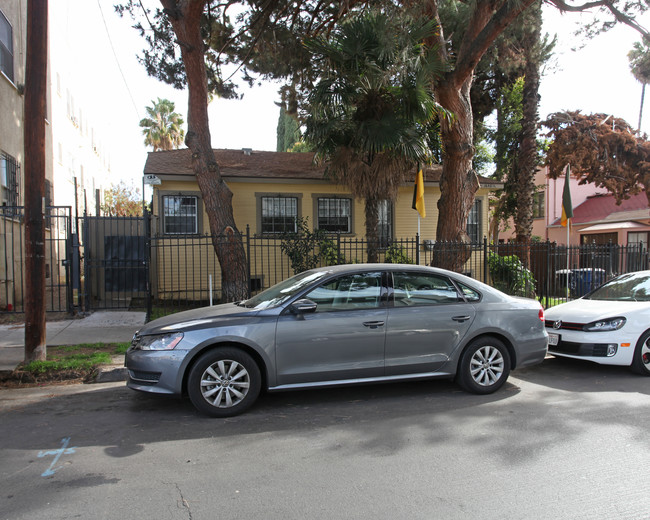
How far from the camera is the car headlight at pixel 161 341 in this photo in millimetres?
4645

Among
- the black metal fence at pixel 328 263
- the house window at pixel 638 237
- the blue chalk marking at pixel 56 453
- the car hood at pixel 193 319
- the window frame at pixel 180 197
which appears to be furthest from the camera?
the house window at pixel 638 237

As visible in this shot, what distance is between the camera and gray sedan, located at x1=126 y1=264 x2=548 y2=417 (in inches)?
184

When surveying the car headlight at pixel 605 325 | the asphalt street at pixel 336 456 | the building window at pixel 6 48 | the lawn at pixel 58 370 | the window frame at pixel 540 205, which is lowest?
the asphalt street at pixel 336 456

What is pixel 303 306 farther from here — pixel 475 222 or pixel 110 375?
pixel 475 222

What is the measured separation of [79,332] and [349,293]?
633 centimetres

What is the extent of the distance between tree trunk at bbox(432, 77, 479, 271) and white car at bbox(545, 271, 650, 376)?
4.26 meters

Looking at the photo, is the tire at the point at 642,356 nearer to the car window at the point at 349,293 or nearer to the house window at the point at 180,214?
the car window at the point at 349,293

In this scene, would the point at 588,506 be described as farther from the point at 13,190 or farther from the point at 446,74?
the point at 13,190

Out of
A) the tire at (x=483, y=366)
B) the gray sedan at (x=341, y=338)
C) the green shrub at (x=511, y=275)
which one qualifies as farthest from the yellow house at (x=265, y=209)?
the tire at (x=483, y=366)

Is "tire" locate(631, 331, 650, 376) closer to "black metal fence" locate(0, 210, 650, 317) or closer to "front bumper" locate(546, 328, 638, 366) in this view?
"front bumper" locate(546, 328, 638, 366)

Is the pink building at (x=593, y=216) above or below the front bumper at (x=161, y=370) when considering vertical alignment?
above

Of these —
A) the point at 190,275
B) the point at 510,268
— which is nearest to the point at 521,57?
the point at 510,268

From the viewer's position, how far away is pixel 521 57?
1502 centimetres

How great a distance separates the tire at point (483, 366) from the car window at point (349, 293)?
126 centimetres
